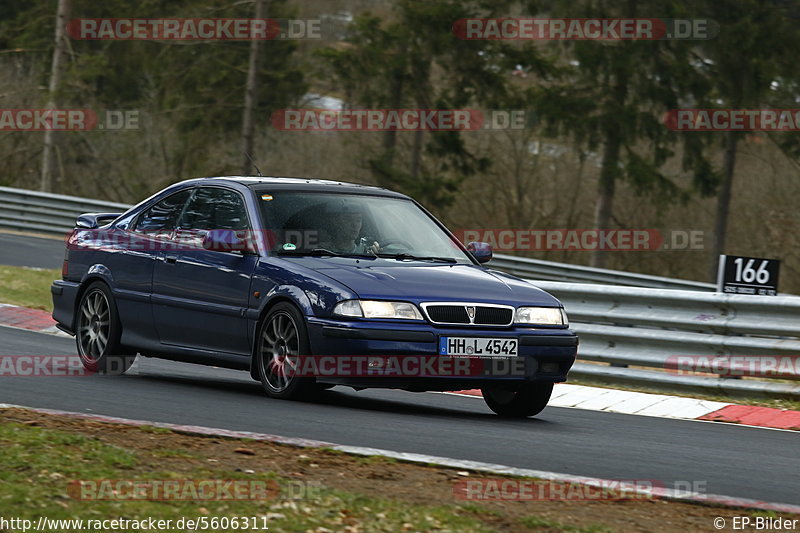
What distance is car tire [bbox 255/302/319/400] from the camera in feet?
28.2

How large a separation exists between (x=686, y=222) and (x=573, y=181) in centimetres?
397

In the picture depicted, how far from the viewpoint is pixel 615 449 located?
7.57 metres

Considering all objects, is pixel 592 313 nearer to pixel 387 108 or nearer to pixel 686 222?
pixel 387 108

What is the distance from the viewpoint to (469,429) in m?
8.07

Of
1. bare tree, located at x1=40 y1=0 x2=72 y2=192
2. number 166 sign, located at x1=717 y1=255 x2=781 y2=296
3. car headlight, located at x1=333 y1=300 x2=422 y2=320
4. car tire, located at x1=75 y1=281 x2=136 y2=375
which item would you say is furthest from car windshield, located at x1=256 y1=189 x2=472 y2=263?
bare tree, located at x1=40 y1=0 x2=72 y2=192

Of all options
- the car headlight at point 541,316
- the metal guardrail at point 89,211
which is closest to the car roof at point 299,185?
the car headlight at point 541,316

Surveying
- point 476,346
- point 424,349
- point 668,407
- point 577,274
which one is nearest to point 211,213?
point 424,349

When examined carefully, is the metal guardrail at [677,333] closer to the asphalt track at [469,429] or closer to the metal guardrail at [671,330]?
the metal guardrail at [671,330]

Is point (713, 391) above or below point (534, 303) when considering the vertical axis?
below

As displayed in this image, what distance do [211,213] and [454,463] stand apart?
4085 mm

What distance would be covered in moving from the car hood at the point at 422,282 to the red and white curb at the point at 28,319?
21.3ft

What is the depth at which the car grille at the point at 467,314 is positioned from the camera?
846 cm

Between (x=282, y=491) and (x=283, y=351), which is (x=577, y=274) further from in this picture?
(x=282, y=491)

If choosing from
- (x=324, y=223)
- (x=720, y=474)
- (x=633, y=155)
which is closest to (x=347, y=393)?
(x=324, y=223)
